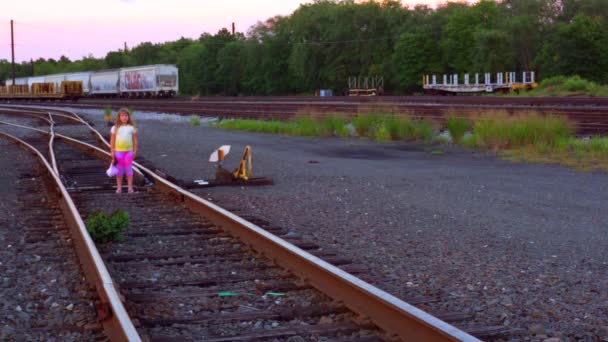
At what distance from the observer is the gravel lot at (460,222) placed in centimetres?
600

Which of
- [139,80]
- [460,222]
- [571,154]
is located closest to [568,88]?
[571,154]

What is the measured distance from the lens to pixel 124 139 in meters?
12.6

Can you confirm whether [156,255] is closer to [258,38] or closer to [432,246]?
[432,246]

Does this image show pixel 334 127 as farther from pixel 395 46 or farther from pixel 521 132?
pixel 395 46

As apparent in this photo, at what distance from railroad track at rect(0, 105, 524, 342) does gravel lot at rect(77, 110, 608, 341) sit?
54 cm

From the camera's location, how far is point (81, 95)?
253 ft

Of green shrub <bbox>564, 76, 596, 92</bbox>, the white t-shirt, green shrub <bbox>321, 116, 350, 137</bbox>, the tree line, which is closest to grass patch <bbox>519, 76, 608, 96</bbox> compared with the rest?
green shrub <bbox>564, 76, 596, 92</bbox>

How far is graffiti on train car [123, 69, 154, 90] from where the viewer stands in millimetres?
70312

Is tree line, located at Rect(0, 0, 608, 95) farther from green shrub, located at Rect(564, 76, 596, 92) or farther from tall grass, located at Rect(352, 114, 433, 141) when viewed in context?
tall grass, located at Rect(352, 114, 433, 141)

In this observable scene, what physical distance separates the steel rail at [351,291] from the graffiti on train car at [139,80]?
207 ft

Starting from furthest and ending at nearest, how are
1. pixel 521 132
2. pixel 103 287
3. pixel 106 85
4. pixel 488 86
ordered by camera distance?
pixel 106 85 → pixel 488 86 → pixel 521 132 → pixel 103 287

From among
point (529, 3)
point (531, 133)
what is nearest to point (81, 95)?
point (529, 3)

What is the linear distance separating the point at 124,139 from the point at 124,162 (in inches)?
14.2

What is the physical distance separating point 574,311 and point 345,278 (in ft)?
5.37
